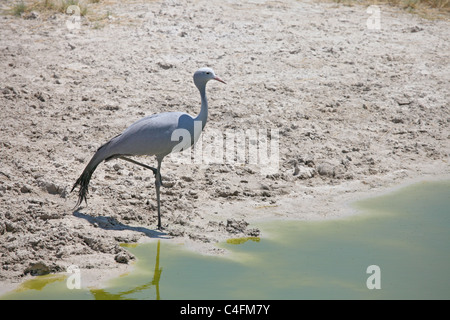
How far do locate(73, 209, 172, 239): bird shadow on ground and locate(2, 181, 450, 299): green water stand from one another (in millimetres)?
177

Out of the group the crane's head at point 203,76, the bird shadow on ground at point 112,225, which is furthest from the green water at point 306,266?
the crane's head at point 203,76

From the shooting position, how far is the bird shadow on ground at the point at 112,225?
7.25 meters

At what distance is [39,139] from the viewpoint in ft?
29.2

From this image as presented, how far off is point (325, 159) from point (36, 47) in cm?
480

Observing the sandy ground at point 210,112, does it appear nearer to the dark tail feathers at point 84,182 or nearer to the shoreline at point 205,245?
the shoreline at point 205,245

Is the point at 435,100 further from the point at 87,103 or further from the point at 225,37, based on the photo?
the point at 87,103

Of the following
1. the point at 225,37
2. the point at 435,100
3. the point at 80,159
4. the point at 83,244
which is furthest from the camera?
the point at 225,37

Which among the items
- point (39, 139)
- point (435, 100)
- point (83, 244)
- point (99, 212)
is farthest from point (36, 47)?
point (435, 100)

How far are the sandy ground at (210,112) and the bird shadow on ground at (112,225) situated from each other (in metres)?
0.02

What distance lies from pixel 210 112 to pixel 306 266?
3793 mm

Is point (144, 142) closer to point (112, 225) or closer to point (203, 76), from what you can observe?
point (112, 225)

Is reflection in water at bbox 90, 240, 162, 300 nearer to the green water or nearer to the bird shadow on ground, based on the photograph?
the green water

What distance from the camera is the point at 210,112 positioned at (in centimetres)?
997

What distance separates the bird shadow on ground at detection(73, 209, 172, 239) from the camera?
285 inches
